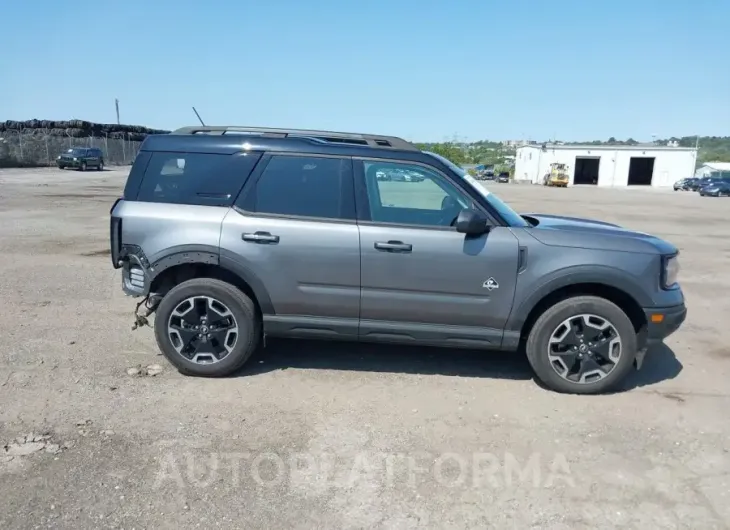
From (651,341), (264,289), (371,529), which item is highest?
(264,289)

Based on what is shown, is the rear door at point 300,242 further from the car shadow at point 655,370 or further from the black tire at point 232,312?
the car shadow at point 655,370

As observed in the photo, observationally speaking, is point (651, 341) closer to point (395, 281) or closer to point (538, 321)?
point (538, 321)

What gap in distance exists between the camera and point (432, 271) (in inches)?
175

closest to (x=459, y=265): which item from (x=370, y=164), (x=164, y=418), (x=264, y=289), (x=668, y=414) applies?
(x=370, y=164)

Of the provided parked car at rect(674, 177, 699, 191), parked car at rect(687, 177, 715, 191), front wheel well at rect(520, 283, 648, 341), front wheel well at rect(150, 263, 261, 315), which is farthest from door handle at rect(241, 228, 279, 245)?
parked car at rect(674, 177, 699, 191)

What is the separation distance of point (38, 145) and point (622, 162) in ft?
Answer: 200

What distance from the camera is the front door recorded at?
14.5ft

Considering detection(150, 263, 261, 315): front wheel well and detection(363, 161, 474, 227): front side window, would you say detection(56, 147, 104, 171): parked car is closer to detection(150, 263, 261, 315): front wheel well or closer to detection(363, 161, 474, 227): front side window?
detection(150, 263, 261, 315): front wheel well

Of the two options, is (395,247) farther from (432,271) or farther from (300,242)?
(300,242)

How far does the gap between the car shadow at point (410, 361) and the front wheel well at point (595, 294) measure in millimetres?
594

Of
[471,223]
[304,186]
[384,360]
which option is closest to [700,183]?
[384,360]

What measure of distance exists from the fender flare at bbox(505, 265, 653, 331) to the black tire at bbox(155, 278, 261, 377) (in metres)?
2.09

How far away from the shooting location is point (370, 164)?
183 inches

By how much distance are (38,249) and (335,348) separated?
731 cm
